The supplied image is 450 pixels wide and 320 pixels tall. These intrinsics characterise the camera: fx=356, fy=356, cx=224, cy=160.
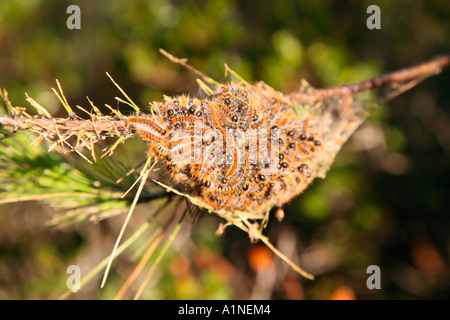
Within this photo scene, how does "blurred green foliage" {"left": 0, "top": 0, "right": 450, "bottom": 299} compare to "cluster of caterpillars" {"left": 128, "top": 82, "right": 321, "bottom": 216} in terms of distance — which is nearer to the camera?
"cluster of caterpillars" {"left": 128, "top": 82, "right": 321, "bottom": 216}

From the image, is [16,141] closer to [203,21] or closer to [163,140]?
[163,140]

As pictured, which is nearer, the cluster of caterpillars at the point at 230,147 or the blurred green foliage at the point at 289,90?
the cluster of caterpillars at the point at 230,147

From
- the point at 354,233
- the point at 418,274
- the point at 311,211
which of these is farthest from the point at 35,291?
the point at 418,274

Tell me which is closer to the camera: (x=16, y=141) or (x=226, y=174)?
(x=226, y=174)

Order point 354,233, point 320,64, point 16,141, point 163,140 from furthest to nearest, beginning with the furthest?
point 354,233 < point 320,64 < point 16,141 < point 163,140
